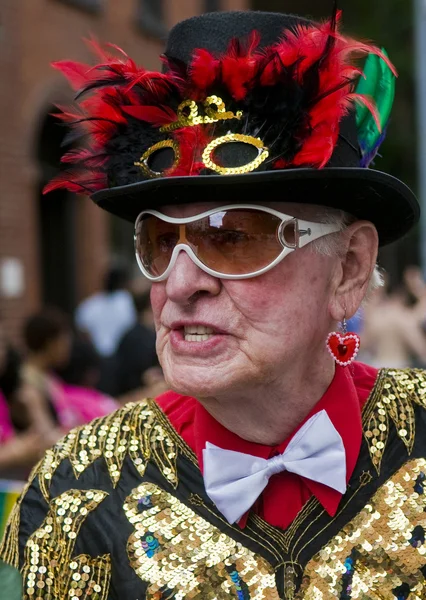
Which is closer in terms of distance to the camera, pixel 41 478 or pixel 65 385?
pixel 41 478

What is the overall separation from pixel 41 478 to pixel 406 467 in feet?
3.00

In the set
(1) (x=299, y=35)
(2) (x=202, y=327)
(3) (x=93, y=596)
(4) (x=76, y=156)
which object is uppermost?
(1) (x=299, y=35)

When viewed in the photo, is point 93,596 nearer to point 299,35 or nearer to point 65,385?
point 299,35

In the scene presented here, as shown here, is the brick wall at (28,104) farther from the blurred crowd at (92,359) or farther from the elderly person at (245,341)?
the elderly person at (245,341)

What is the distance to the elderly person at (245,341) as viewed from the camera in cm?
228

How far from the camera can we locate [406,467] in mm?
2500

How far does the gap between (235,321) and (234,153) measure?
380 mm

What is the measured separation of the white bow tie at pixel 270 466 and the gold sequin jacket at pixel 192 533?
0.21 feet

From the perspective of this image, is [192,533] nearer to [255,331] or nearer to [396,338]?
[255,331]

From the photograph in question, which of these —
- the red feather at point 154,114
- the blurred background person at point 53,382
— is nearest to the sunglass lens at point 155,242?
the red feather at point 154,114

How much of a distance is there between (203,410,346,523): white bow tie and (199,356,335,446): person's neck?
5 centimetres

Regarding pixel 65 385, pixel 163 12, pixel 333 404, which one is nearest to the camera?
pixel 333 404

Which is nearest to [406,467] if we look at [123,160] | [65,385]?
[123,160]

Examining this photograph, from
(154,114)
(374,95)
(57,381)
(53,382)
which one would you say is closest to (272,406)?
(154,114)
